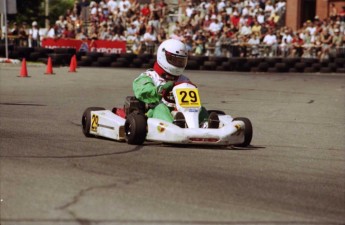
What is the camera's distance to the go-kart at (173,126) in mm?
9109

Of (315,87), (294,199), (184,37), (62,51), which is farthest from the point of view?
(184,37)

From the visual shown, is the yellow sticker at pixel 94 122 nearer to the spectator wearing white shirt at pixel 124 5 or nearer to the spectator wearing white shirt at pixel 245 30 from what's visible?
the spectator wearing white shirt at pixel 245 30

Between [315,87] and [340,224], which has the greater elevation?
[340,224]

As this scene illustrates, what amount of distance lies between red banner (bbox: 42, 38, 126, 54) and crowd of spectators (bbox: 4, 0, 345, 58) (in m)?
0.43

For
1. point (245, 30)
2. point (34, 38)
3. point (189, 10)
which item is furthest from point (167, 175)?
point (34, 38)

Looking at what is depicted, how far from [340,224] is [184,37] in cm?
2434

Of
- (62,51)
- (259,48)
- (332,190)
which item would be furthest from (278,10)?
(332,190)

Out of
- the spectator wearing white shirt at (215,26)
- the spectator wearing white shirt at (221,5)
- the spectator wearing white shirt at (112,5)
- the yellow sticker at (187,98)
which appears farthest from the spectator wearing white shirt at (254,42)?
the yellow sticker at (187,98)

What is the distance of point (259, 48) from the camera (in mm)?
28953

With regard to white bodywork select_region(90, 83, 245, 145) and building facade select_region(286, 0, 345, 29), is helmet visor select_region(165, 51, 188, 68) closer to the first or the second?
white bodywork select_region(90, 83, 245, 145)

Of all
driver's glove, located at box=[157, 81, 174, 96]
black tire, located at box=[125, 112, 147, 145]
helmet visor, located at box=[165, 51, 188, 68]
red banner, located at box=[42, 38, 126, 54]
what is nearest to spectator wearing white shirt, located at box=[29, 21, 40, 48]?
red banner, located at box=[42, 38, 126, 54]

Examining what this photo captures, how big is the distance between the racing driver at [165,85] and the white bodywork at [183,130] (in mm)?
117

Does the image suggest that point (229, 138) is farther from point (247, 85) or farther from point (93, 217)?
point (247, 85)

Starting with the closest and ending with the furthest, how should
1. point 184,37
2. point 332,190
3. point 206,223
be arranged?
point 206,223
point 332,190
point 184,37
